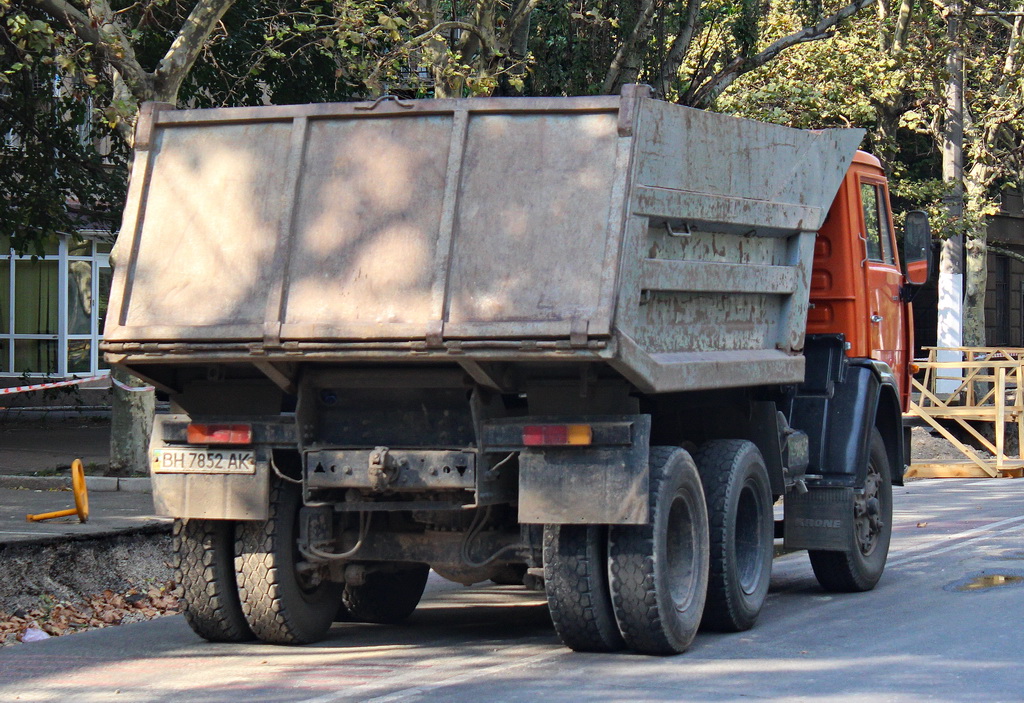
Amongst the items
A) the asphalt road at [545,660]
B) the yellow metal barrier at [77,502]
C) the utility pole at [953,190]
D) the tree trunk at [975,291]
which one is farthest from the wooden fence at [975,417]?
the yellow metal barrier at [77,502]

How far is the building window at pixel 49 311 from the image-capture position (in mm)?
26859

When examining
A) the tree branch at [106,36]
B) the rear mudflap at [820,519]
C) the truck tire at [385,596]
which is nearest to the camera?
the truck tire at [385,596]

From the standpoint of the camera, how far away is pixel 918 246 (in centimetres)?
1014

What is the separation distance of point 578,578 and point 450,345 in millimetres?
1331

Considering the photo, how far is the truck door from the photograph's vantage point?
9945 millimetres

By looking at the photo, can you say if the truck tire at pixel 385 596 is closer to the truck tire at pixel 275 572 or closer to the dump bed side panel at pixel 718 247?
the truck tire at pixel 275 572

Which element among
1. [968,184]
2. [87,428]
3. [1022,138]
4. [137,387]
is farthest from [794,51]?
[137,387]

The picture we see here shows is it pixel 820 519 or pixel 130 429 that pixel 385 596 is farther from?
pixel 130 429

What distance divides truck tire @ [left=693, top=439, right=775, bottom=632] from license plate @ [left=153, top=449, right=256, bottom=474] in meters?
2.39

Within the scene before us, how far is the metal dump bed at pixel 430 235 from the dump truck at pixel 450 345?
0.5 inches

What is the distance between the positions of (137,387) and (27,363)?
14303 millimetres

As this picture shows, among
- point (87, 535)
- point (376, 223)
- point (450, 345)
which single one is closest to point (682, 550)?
point (450, 345)

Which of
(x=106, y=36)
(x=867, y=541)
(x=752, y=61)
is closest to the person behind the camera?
(x=867, y=541)

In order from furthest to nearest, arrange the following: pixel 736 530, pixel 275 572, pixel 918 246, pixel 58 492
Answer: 1. pixel 58 492
2. pixel 918 246
3. pixel 736 530
4. pixel 275 572
